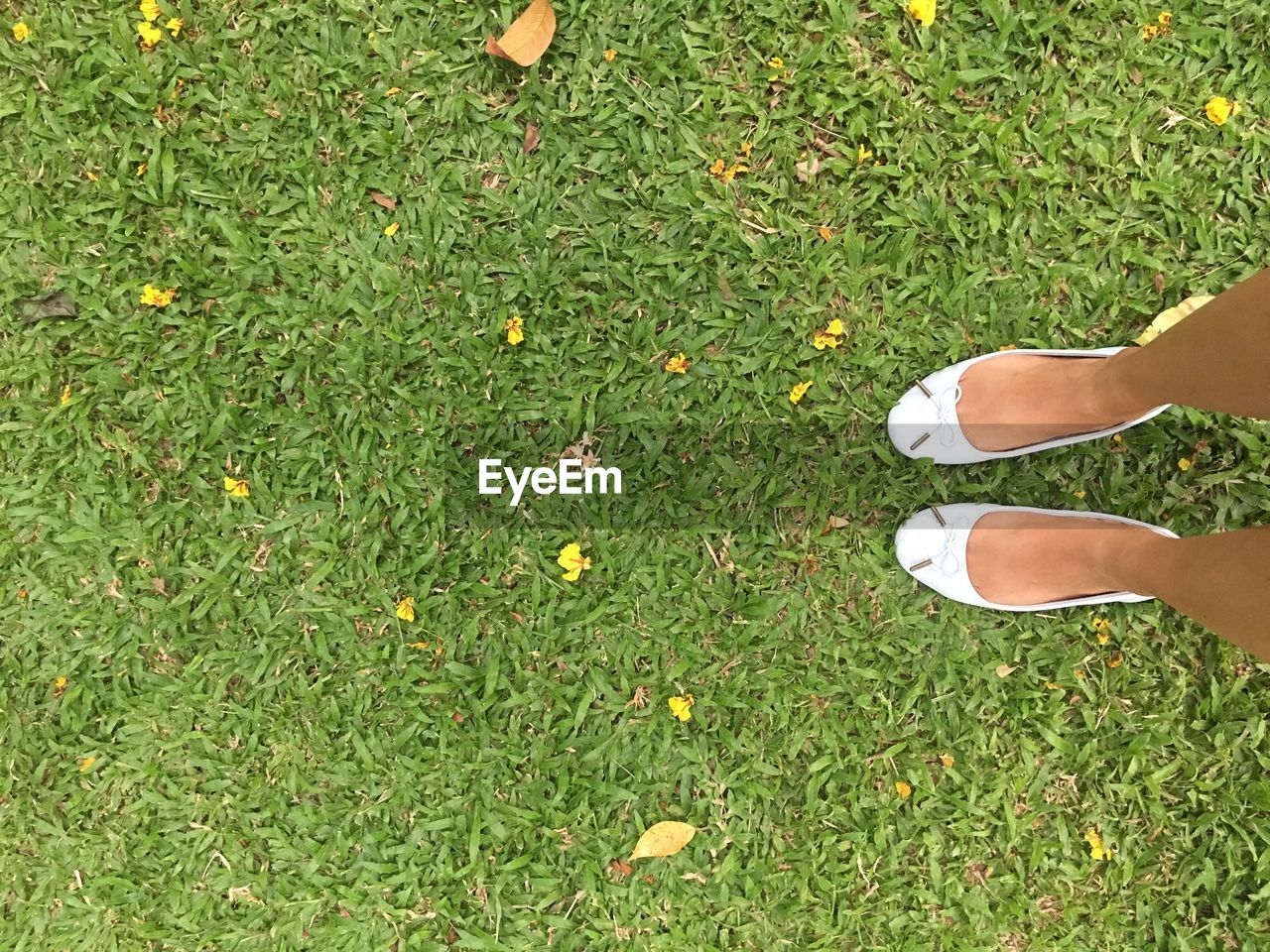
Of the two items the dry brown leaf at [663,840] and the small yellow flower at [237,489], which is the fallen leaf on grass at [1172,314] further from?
the small yellow flower at [237,489]

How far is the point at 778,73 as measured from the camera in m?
2.54

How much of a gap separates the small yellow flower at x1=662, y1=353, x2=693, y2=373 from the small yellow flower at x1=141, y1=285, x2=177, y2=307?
1.60m

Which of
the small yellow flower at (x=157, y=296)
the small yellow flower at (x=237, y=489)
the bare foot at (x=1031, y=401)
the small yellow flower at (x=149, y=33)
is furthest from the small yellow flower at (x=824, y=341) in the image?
the small yellow flower at (x=149, y=33)

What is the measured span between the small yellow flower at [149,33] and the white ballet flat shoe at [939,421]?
264 cm

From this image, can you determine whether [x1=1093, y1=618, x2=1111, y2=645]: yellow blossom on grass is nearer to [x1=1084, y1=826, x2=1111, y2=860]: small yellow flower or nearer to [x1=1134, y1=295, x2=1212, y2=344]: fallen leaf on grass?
[x1=1084, y1=826, x2=1111, y2=860]: small yellow flower

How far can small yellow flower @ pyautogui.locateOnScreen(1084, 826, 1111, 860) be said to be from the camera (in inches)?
96.3

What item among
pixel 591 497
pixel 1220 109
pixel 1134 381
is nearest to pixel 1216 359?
pixel 1134 381

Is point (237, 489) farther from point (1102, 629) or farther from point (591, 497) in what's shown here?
point (1102, 629)

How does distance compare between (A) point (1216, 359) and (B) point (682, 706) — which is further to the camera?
(B) point (682, 706)

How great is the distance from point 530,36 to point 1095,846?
3086 mm

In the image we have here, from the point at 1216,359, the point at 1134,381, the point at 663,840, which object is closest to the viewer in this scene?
the point at 1216,359

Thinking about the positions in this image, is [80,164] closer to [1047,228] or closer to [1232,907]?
[1047,228]

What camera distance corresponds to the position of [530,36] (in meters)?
Answer: 2.50

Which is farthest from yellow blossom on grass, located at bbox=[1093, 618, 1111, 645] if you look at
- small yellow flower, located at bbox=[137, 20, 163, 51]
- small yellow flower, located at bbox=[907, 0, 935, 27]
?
small yellow flower, located at bbox=[137, 20, 163, 51]
